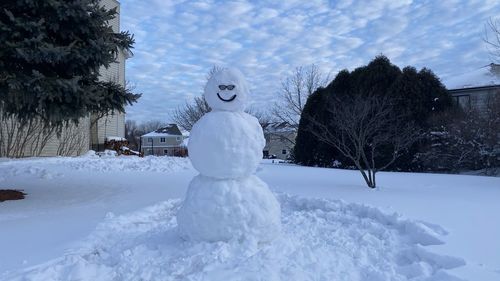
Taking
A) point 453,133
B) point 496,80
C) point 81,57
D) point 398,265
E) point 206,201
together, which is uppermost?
point 496,80

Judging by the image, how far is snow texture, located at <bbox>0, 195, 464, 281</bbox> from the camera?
13.9ft

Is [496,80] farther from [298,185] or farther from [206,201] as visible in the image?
[206,201]

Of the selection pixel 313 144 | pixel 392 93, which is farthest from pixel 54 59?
pixel 313 144

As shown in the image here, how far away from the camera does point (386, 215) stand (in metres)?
6.66

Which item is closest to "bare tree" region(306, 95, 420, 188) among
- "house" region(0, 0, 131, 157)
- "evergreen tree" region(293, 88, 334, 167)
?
"evergreen tree" region(293, 88, 334, 167)

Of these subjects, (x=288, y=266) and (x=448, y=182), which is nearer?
(x=288, y=266)

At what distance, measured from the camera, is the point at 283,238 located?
557 cm

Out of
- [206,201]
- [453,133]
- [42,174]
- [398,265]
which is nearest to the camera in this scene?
[398,265]

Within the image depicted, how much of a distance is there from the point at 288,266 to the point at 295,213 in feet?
10.1

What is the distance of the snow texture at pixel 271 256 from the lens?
4.24 meters

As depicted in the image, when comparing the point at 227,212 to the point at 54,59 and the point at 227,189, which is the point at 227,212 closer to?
the point at 227,189

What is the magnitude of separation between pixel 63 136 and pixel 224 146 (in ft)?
59.8

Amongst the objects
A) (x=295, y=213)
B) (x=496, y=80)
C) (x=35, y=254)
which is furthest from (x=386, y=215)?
(x=496, y=80)

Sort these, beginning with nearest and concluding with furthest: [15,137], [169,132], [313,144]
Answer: [15,137]
[313,144]
[169,132]
